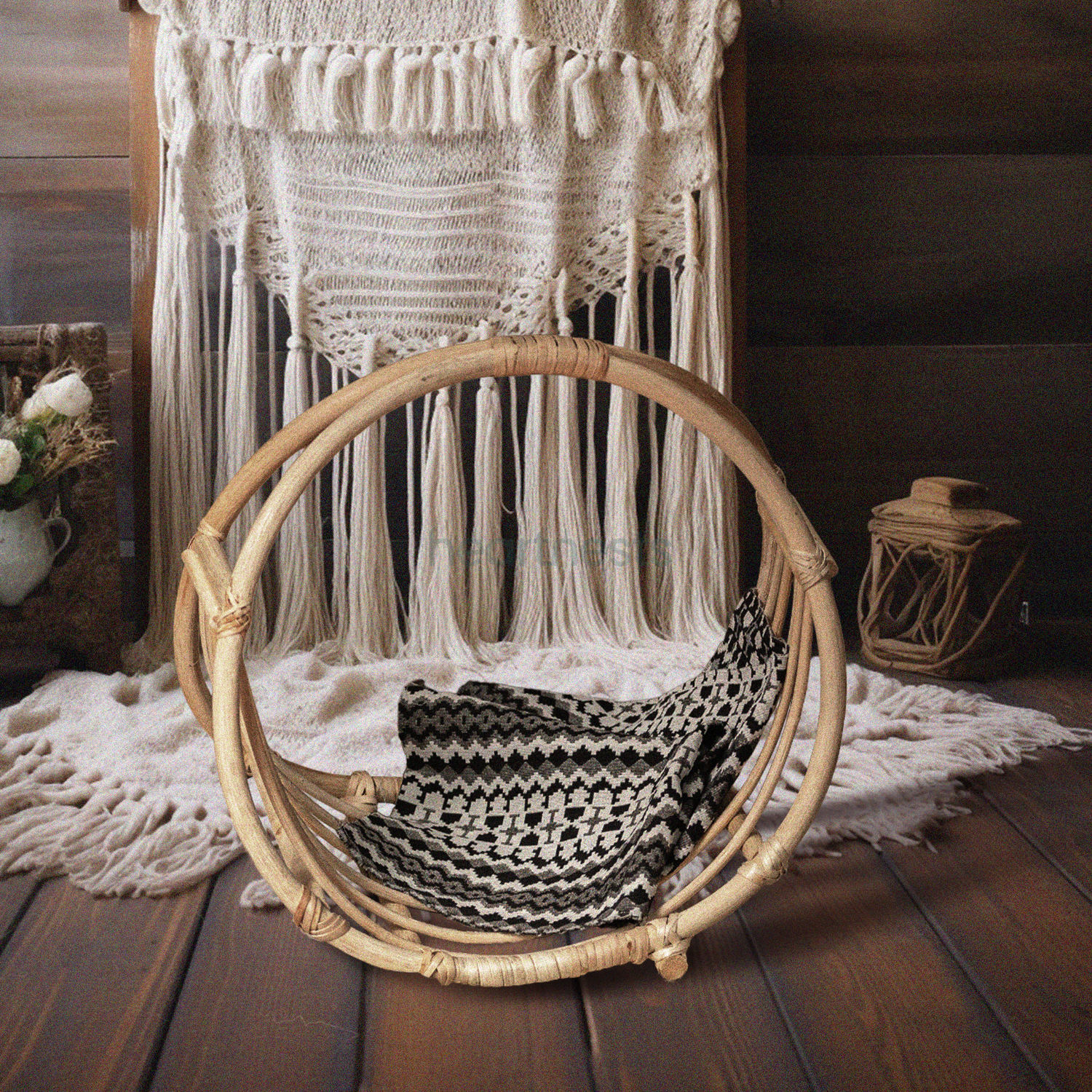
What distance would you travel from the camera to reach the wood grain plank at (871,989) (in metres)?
0.75

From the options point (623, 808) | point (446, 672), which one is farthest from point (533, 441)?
point (623, 808)

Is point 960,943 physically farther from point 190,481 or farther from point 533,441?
point 190,481

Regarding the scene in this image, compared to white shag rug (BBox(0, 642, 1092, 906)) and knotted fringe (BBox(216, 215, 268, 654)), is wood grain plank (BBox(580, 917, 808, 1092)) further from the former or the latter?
knotted fringe (BBox(216, 215, 268, 654))

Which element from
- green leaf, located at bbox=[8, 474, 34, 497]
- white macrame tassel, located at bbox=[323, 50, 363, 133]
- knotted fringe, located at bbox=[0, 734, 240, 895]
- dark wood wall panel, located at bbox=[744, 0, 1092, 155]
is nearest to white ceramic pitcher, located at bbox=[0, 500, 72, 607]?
green leaf, located at bbox=[8, 474, 34, 497]

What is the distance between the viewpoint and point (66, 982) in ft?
2.74

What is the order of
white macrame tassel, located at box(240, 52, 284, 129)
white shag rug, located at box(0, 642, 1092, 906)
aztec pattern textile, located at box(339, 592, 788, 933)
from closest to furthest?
aztec pattern textile, located at box(339, 592, 788, 933)
white shag rug, located at box(0, 642, 1092, 906)
white macrame tassel, located at box(240, 52, 284, 129)

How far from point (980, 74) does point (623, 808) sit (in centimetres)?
118

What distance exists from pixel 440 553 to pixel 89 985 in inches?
29.7

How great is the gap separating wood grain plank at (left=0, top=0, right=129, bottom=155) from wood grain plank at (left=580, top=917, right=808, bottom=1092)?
125 centimetres

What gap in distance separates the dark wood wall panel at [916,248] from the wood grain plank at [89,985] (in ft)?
3.65

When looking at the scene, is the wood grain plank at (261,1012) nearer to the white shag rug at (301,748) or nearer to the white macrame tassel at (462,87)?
the white shag rug at (301,748)

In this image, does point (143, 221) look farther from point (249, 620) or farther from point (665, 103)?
point (249, 620)

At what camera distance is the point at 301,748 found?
1214mm

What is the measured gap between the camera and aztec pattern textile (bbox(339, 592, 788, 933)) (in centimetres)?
87
